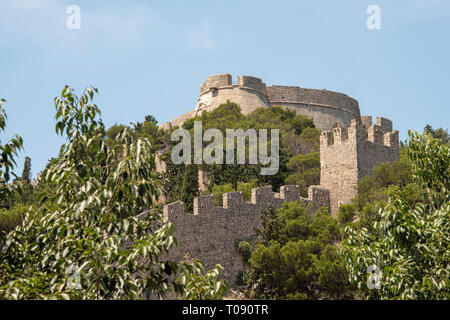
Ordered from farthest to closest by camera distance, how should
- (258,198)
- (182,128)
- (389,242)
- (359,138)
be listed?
1. (182,128)
2. (359,138)
3. (258,198)
4. (389,242)

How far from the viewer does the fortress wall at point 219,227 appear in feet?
79.7

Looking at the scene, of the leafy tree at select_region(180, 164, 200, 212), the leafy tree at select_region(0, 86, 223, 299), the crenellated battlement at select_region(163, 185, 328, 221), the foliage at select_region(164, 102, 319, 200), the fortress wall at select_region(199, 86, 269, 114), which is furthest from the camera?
the fortress wall at select_region(199, 86, 269, 114)

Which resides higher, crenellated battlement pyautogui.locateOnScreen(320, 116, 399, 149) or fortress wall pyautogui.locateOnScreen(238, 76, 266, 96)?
fortress wall pyautogui.locateOnScreen(238, 76, 266, 96)

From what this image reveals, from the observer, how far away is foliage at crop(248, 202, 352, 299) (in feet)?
76.8

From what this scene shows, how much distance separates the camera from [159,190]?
396 inches

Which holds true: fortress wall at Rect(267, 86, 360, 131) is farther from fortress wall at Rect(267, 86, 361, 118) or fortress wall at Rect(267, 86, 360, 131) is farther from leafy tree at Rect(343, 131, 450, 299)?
leafy tree at Rect(343, 131, 450, 299)

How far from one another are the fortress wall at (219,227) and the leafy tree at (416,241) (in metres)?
11.3

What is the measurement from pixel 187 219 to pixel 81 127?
14.0m
